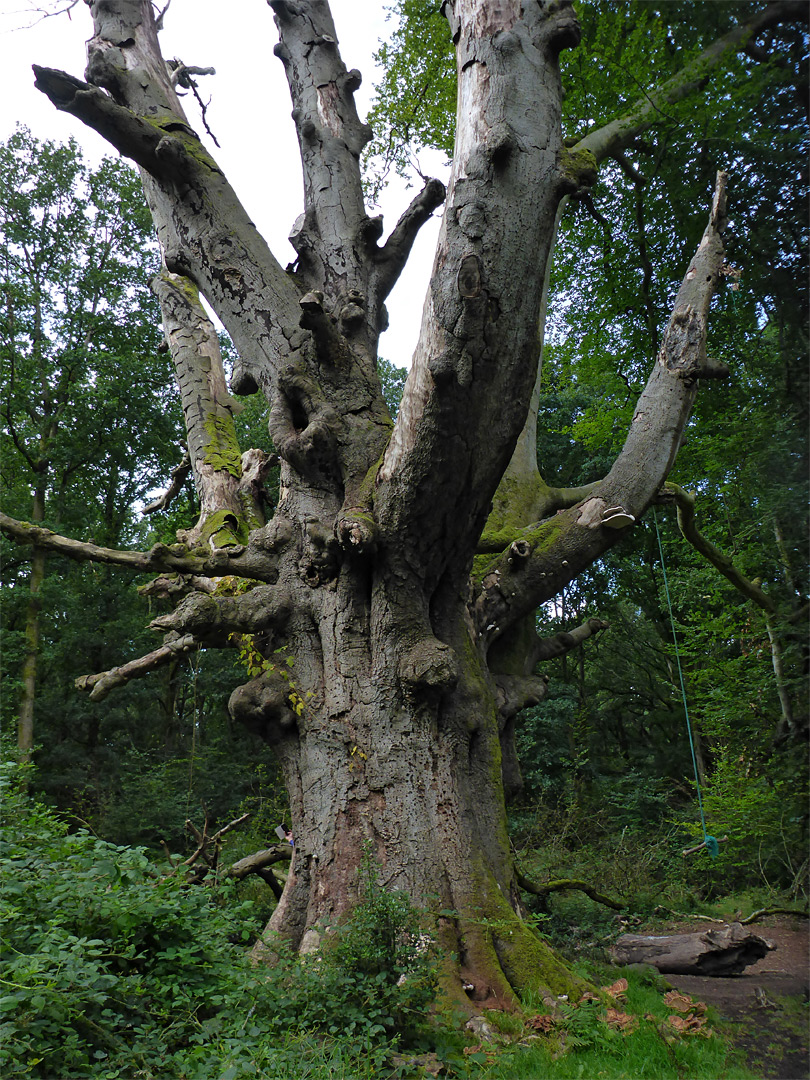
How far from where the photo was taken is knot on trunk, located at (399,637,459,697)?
162 inches

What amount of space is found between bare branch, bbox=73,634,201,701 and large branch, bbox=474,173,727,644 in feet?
6.89

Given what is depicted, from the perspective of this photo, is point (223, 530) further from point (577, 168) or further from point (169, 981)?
point (577, 168)

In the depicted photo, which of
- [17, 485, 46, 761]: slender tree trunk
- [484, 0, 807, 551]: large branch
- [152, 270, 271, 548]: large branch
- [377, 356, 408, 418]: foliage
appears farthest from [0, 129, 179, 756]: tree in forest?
[484, 0, 807, 551]: large branch

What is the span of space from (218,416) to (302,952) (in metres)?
4.56

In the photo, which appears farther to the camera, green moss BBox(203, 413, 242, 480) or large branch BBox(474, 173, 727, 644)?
green moss BBox(203, 413, 242, 480)

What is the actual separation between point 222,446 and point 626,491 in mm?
3543

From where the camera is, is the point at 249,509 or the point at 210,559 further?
the point at 249,509

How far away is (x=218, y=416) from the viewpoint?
676 centimetres

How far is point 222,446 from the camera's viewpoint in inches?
260

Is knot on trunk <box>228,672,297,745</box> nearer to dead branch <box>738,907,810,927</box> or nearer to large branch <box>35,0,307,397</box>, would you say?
large branch <box>35,0,307,397</box>

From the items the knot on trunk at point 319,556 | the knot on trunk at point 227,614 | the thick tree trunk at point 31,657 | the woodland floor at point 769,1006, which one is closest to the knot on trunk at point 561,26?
the knot on trunk at point 319,556

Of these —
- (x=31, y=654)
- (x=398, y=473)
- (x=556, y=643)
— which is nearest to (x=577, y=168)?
(x=398, y=473)

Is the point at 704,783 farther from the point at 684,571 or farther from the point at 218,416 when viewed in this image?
the point at 218,416

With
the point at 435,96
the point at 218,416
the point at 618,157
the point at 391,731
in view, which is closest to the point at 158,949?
the point at 391,731
